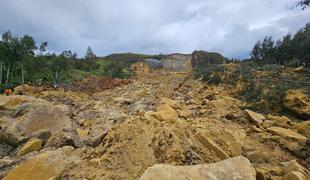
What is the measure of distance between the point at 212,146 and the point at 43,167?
2.05 meters

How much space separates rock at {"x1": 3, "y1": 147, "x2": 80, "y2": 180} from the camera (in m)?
2.83

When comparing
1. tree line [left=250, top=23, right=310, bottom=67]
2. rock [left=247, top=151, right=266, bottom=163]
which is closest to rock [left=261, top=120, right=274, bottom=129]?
rock [left=247, top=151, right=266, bottom=163]

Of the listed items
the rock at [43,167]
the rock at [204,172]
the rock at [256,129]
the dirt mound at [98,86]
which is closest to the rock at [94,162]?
the rock at [43,167]

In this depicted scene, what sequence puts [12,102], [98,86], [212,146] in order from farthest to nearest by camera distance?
[98,86] → [12,102] → [212,146]

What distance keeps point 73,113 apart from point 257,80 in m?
5.97

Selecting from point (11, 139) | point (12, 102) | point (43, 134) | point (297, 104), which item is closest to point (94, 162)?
point (43, 134)

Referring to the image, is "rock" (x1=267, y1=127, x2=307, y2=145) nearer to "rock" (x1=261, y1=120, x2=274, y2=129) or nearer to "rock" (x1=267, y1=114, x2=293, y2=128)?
"rock" (x1=261, y1=120, x2=274, y2=129)

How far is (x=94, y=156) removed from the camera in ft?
9.39

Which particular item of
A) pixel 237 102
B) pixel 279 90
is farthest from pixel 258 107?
pixel 279 90

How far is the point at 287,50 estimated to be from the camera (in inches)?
848

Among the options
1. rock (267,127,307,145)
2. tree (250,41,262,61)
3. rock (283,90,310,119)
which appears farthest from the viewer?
tree (250,41,262,61)

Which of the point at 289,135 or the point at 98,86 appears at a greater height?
the point at 289,135

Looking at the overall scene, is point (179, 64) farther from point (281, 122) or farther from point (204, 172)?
point (204, 172)

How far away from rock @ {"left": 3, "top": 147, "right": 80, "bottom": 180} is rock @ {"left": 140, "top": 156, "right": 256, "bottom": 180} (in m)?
1.21
